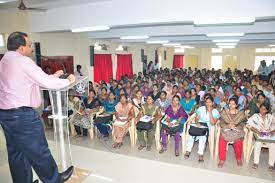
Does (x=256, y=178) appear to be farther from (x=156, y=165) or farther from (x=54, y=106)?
(x=54, y=106)

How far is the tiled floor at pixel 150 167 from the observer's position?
140 inches

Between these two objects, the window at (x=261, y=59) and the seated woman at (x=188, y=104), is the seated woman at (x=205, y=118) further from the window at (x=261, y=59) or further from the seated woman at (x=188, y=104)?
the window at (x=261, y=59)

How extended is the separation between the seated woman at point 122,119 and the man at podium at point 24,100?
2834mm

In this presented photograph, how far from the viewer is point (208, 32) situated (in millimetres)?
6117

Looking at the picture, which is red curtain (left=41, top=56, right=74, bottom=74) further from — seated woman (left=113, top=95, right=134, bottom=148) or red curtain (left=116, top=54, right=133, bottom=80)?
red curtain (left=116, top=54, right=133, bottom=80)

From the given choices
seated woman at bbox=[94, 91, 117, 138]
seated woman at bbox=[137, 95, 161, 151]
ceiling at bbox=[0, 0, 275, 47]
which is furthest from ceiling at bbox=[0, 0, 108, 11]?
seated woman at bbox=[137, 95, 161, 151]

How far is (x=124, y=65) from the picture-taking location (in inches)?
472

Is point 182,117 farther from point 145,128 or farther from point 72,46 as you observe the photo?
point 72,46

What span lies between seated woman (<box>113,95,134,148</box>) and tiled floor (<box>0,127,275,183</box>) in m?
0.24

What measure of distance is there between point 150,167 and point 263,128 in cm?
201

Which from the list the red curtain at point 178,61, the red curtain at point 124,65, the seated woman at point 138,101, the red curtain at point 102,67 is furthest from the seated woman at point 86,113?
the red curtain at point 178,61

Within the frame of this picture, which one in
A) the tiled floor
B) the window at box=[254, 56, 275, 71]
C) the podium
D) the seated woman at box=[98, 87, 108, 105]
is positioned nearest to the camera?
the podium

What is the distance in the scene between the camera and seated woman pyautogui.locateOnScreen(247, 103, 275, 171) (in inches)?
154

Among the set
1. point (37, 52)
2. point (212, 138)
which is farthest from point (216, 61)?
point (212, 138)
